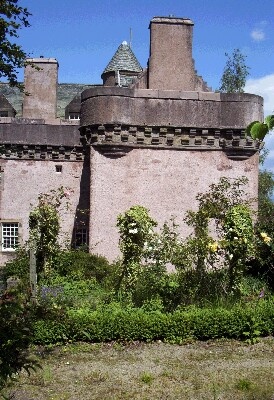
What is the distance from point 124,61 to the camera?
1407 inches

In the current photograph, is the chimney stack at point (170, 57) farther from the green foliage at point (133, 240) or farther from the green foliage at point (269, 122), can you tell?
the green foliage at point (269, 122)

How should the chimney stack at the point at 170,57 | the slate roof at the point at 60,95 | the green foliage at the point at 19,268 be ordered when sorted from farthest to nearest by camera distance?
the slate roof at the point at 60,95 → the chimney stack at the point at 170,57 → the green foliage at the point at 19,268

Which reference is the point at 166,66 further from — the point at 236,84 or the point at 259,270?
the point at 236,84

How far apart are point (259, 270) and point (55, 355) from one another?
Answer: 25.3 ft

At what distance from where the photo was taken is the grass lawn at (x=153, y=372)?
7.77m

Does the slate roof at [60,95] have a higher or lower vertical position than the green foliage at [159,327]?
higher

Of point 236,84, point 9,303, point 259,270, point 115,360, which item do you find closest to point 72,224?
point 259,270

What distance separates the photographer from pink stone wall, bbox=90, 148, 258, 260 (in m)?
16.8

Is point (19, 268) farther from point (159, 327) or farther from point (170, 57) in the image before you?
point (170, 57)

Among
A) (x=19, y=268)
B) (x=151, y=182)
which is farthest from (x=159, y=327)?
(x=151, y=182)

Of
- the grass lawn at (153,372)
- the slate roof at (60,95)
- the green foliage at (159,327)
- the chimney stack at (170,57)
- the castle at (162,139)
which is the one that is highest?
the slate roof at (60,95)

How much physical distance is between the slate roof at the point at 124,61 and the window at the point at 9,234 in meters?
17.9

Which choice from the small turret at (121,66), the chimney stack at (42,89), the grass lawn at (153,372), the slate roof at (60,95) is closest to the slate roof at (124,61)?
the small turret at (121,66)

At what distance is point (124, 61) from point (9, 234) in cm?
1919
